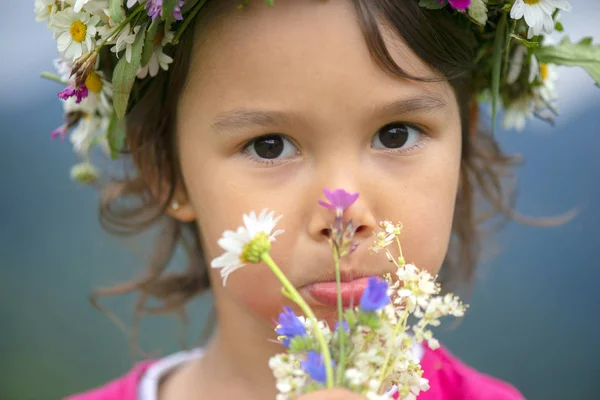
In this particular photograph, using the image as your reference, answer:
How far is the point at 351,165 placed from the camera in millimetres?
1343

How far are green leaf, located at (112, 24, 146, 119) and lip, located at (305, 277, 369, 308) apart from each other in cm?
50

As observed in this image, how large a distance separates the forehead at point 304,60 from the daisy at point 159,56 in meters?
0.11

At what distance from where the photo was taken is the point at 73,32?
1.48 m

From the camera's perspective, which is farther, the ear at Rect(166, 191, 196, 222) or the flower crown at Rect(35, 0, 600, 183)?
the ear at Rect(166, 191, 196, 222)

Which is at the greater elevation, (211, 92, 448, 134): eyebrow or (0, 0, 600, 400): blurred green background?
(211, 92, 448, 134): eyebrow

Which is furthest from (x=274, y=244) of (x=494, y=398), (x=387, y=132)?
(x=494, y=398)

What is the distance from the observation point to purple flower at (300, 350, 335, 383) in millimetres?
836

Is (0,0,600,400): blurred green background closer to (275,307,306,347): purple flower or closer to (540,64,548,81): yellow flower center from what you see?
(540,64,548,81): yellow flower center

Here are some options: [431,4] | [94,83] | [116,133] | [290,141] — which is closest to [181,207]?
[116,133]

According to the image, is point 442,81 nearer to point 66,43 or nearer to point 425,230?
point 425,230

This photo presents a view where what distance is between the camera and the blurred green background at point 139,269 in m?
2.79

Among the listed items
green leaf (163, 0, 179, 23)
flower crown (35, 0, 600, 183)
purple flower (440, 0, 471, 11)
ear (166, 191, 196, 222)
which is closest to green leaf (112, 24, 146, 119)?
flower crown (35, 0, 600, 183)

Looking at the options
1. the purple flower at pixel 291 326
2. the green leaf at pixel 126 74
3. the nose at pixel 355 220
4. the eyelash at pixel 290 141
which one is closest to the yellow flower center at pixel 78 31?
the green leaf at pixel 126 74

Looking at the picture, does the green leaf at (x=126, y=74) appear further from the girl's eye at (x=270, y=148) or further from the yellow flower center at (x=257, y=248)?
the yellow flower center at (x=257, y=248)
